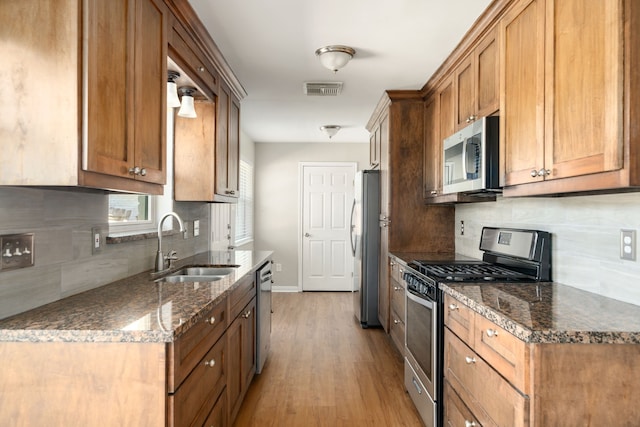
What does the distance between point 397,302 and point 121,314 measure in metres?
2.56

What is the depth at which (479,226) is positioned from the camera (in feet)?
10.7

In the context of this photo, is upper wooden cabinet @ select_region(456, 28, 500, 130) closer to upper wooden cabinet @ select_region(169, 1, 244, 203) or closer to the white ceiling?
the white ceiling

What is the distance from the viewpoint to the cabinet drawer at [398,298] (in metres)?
3.34

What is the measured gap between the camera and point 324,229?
6.49m

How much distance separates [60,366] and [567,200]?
7.48 feet

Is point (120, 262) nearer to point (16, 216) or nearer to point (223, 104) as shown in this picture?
point (16, 216)

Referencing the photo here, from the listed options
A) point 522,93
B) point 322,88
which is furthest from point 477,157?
point 322,88

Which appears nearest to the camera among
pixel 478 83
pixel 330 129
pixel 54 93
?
pixel 54 93

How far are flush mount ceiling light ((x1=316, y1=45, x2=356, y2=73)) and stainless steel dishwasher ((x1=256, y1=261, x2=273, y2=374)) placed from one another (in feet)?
5.13

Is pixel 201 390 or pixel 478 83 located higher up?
pixel 478 83

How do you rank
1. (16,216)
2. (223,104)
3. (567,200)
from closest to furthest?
(16,216) < (567,200) < (223,104)

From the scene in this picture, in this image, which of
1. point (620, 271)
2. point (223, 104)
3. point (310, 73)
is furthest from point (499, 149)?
point (223, 104)

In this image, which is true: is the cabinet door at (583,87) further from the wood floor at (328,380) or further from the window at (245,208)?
the window at (245,208)

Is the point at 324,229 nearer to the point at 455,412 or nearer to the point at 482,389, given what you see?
the point at 455,412
